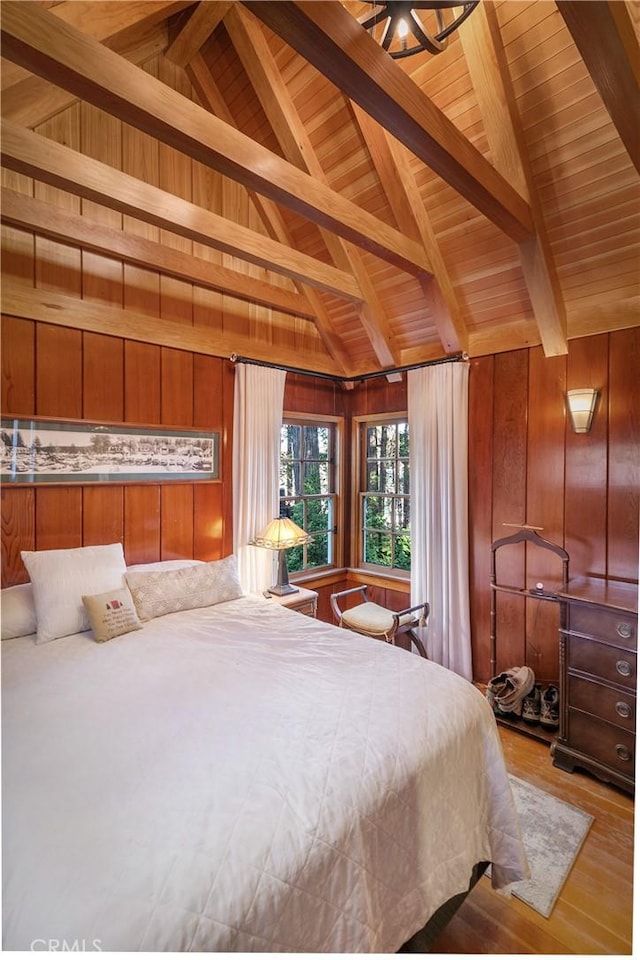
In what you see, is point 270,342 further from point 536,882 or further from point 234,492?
point 536,882

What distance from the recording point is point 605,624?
2.11 metres

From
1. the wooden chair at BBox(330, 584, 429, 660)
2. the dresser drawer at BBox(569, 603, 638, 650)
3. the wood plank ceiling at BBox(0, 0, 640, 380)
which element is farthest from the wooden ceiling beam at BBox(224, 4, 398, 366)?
the dresser drawer at BBox(569, 603, 638, 650)

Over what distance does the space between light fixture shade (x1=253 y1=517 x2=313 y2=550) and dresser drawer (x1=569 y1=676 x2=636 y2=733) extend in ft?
6.18

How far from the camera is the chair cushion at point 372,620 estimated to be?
2887 millimetres

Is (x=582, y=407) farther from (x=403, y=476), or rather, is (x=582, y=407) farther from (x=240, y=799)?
(x=240, y=799)

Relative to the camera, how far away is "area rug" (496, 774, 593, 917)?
1.55m

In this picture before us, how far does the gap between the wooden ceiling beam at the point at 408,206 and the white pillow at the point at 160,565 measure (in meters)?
2.50

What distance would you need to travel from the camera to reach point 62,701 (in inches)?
54.7

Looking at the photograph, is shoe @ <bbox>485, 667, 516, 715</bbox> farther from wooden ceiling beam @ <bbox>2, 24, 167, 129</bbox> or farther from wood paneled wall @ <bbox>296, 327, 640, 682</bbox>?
wooden ceiling beam @ <bbox>2, 24, 167, 129</bbox>

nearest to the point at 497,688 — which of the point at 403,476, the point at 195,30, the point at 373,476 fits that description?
the point at 403,476

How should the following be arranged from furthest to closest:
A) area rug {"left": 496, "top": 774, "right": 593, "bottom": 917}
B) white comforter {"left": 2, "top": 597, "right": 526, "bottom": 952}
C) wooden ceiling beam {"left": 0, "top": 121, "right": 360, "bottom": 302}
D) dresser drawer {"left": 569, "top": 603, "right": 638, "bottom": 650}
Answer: dresser drawer {"left": 569, "top": 603, "right": 638, "bottom": 650} → wooden ceiling beam {"left": 0, "top": 121, "right": 360, "bottom": 302} → area rug {"left": 496, "top": 774, "right": 593, "bottom": 917} → white comforter {"left": 2, "top": 597, "right": 526, "bottom": 952}

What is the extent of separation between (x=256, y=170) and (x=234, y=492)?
6.61ft

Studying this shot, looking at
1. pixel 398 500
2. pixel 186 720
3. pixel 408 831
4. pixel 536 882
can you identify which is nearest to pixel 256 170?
pixel 186 720

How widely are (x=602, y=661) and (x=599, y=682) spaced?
0.12 m
